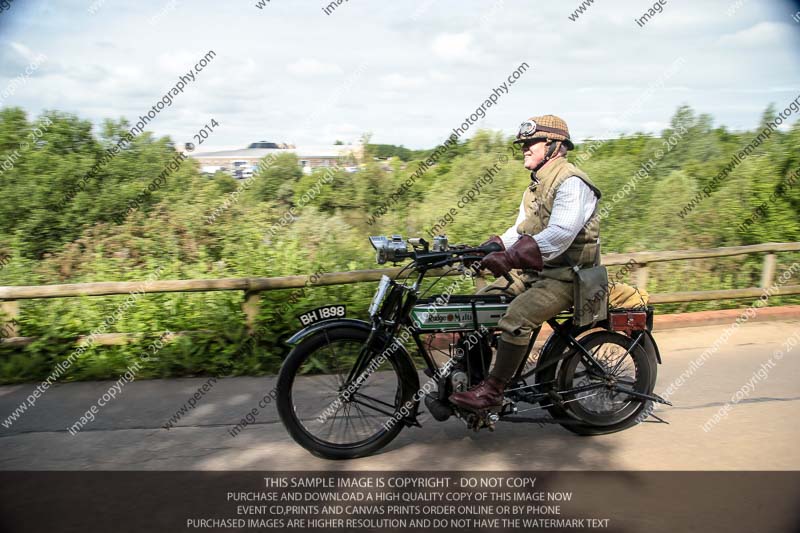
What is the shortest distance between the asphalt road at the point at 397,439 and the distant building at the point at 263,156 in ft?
17.2

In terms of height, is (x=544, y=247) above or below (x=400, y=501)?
above

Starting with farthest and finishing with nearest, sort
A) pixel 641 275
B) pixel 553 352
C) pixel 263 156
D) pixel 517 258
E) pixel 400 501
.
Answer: pixel 263 156 → pixel 641 275 → pixel 553 352 → pixel 517 258 → pixel 400 501

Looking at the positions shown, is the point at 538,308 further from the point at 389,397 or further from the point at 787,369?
the point at 787,369

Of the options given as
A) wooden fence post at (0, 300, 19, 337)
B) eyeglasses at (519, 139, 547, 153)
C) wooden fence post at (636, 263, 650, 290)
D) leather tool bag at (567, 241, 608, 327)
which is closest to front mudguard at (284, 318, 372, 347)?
leather tool bag at (567, 241, 608, 327)

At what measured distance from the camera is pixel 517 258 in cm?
376

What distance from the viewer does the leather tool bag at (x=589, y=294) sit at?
13.2ft

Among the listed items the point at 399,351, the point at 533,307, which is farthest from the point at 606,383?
the point at 399,351

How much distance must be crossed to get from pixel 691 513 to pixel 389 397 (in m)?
1.92

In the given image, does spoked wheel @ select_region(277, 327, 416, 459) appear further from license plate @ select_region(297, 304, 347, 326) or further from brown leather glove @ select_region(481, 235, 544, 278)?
brown leather glove @ select_region(481, 235, 544, 278)

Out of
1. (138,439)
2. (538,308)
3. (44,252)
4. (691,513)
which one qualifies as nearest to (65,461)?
(138,439)

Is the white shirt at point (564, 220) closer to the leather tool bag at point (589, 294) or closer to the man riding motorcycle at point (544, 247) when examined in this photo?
the man riding motorcycle at point (544, 247)

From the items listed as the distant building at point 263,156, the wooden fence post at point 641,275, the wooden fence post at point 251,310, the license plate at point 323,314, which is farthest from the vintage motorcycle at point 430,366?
the distant building at point 263,156

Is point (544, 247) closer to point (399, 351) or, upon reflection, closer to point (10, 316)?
point (399, 351)

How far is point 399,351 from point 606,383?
57.4 inches
